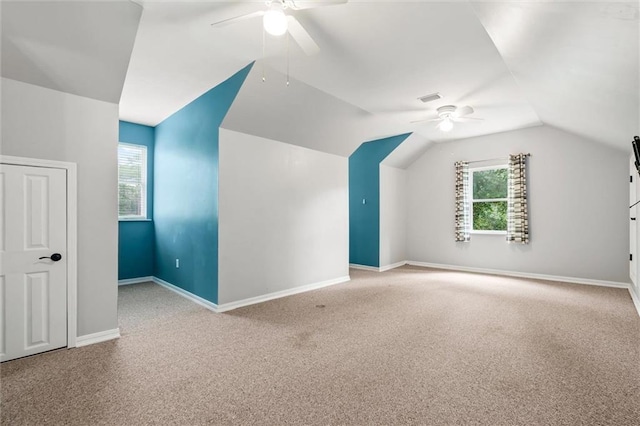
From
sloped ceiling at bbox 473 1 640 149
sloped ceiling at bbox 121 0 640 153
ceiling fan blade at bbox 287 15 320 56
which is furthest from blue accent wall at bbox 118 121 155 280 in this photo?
sloped ceiling at bbox 473 1 640 149

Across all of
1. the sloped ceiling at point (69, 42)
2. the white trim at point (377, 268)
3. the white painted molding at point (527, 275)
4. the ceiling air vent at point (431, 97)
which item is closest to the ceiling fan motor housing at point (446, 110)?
the ceiling air vent at point (431, 97)

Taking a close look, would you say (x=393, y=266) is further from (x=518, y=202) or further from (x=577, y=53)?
(x=577, y=53)

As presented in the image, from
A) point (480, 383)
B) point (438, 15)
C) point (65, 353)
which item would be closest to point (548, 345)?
point (480, 383)

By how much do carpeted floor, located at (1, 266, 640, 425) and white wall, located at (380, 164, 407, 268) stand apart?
2.84 metres

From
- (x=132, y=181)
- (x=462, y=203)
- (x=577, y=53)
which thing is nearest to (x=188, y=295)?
(x=132, y=181)

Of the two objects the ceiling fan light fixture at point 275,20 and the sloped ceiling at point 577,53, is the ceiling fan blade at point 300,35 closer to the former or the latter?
the ceiling fan light fixture at point 275,20

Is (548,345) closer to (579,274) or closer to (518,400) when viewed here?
(518,400)

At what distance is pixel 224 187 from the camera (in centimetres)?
404

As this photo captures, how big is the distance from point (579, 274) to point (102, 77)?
7.67 meters

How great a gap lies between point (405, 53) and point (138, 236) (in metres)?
5.31

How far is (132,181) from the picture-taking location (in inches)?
221

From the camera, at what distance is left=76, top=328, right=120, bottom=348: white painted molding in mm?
2918

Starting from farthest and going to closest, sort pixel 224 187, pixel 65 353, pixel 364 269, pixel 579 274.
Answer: pixel 364 269 < pixel 579 274 < pixel 224 187 < pixel 65 353

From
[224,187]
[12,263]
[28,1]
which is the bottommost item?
[12,263]
